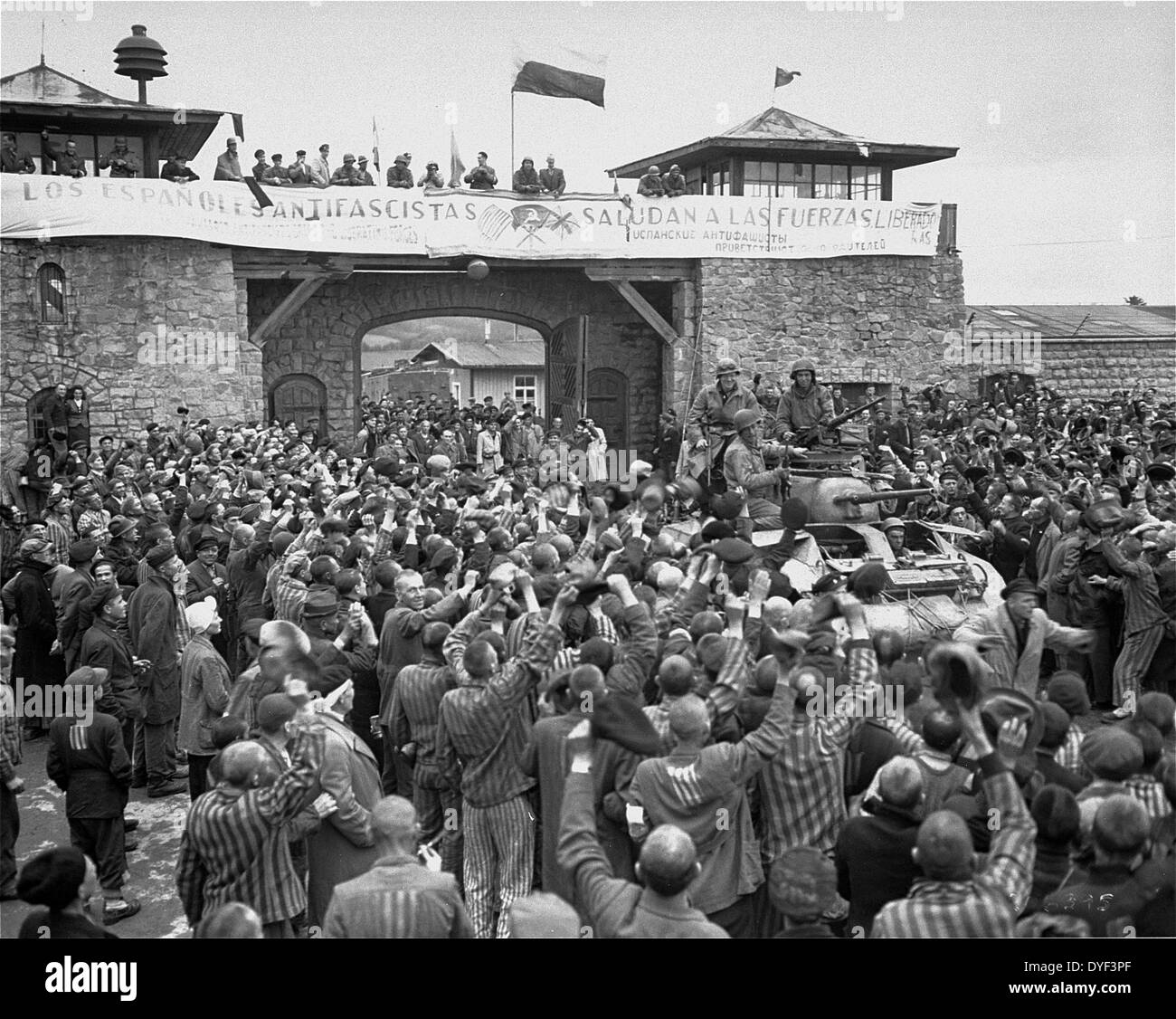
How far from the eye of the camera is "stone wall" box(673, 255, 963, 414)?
2509 centimetres

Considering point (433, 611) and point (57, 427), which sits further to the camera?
point (57, 427)

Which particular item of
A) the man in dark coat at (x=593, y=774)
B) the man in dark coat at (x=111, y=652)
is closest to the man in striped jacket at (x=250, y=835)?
the man in dark coat at (x=593, y=774)

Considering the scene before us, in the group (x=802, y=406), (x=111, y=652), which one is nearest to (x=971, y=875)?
(x=111, y=652)

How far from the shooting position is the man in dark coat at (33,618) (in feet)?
36.4

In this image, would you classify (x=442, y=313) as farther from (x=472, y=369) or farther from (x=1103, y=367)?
(x=472, y=369)

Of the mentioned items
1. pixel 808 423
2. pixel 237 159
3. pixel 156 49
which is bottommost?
pixel 808 423

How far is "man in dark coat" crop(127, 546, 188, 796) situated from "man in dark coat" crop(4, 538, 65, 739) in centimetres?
126

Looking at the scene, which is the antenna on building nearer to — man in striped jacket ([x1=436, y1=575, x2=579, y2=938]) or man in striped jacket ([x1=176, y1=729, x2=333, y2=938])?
man in striped jacket ([x1=436, y1=575, x2=579, y2=938])

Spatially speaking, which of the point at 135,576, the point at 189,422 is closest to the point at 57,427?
→ the point at 189,422

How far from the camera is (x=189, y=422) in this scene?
21.5m

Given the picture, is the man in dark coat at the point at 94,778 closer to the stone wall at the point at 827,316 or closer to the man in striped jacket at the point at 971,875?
the man in striped jacket at the point at 971,875

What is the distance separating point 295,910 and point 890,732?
3019mm
